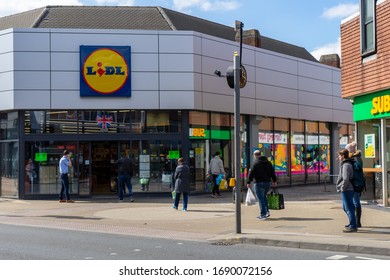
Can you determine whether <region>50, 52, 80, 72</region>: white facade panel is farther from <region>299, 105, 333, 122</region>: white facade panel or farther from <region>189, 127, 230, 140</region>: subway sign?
<region>299, 105, 333, 122</region>: white facade panel

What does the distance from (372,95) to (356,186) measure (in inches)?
255

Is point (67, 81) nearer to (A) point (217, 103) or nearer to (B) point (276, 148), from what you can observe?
(A) point (217, 103)

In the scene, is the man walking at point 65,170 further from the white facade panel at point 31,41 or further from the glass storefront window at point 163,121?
the white facade panel at point 31,41

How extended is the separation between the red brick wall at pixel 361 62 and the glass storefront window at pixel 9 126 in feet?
42.3

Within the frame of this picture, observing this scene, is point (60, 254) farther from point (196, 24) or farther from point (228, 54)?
point (196, 24)

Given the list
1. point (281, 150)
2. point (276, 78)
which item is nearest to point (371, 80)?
point (276, 78)

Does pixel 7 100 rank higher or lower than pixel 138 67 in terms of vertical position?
lower

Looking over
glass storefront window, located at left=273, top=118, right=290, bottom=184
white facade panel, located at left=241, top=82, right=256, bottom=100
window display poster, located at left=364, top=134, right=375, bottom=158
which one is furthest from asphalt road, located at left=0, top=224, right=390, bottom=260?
glass storefront window, located at left=273, top=118, right=290, bottom=184

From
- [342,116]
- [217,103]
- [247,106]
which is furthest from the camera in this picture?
[342,116]

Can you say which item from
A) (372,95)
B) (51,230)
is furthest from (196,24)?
(51,230)

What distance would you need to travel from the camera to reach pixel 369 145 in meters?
19.0

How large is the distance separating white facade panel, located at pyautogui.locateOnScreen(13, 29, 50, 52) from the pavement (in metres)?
6.00

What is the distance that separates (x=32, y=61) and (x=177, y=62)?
5767mm

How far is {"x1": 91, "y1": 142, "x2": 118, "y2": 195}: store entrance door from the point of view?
23547 millimetres
